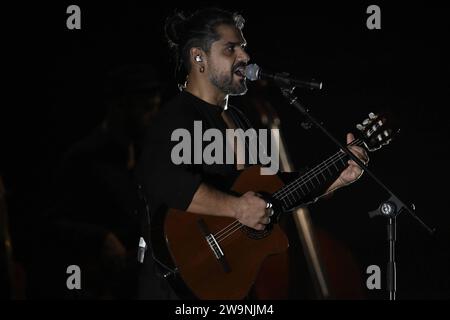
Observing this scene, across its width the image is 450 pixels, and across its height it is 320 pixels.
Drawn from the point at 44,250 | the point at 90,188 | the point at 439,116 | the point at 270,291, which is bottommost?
the point at 270,291

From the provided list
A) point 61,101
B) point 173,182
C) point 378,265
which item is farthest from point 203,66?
point 378,265

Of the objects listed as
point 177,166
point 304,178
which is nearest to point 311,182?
point 304,178

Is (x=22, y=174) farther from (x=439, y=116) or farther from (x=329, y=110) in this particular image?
(x=439, y=116)

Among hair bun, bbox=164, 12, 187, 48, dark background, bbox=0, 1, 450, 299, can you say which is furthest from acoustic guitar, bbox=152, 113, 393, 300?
dark background, bbox=0, 1, 450, 299

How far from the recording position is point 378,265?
5.18 metres

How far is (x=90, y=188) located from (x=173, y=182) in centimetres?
151

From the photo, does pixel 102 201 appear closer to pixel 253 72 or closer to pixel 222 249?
pixel 222 249

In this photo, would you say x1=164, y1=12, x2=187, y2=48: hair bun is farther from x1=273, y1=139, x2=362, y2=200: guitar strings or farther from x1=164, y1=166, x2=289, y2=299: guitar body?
x1=273, y1=139, x2=362, y2=200: guitar strings

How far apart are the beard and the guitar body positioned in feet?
1.13

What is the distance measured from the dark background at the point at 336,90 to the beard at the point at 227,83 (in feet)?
4.92

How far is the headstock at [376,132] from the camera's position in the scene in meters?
3.57

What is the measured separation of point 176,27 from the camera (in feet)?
12.9

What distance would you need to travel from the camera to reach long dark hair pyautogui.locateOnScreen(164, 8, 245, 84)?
3828 millimetres

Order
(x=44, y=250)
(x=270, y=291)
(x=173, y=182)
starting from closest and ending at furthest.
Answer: (x=173, y=182) < (x=270, y=291) < (x=44, y=250)
